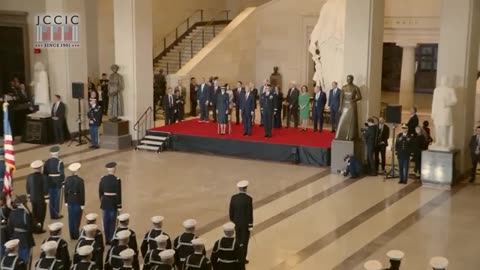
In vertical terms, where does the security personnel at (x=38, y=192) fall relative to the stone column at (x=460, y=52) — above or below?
below

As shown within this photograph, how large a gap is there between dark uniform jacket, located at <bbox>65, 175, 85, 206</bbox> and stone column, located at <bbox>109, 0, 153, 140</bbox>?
933 centimetres

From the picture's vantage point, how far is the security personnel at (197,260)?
8500 millimetres

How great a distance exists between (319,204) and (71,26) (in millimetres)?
11877

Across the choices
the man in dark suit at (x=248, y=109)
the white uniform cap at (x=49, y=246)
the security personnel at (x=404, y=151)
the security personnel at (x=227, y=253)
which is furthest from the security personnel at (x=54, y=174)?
the security personnel at (x=404, y=151)

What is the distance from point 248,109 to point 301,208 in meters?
6.16

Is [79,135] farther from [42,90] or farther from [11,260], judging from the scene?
[11,260]

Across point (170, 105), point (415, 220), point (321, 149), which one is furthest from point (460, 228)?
point (170, 105)

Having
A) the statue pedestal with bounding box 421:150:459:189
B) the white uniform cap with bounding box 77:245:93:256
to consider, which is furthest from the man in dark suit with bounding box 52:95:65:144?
the white uniform cap with bounding box 77:245:93:256

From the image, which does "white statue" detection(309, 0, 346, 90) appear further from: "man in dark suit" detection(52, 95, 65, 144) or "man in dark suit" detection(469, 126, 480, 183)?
→ "man in dark suit" detection(52, 95, 65, 144)

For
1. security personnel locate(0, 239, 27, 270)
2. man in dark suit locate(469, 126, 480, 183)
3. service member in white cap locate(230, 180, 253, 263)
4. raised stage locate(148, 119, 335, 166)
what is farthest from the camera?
raised stage locate(148, 119, 335, 166)

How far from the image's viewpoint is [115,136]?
21.0 meters

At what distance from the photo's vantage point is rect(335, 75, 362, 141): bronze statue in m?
17.5

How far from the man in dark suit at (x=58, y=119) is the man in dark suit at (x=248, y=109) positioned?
19.1 ft

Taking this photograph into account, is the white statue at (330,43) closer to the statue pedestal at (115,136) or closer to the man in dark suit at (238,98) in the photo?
the man in dark suit at (238,98)
